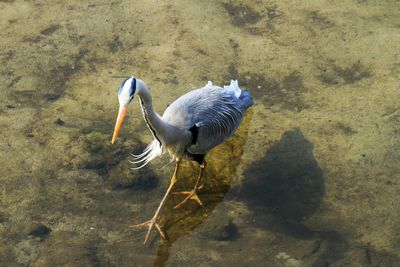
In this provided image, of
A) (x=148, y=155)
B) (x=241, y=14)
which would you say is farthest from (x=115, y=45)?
(x=148, y=155)

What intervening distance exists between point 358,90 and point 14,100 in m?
3.35

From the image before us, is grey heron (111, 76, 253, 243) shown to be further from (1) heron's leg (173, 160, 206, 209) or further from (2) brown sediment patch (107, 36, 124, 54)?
(2) brown sediment patch (107, 36, 124, 54)

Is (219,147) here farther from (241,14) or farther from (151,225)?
(241,14)

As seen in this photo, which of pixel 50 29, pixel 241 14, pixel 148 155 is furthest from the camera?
pixel 241 14

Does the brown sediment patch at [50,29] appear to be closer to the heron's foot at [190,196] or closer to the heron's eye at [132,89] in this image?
the heron's foot at [190,196]

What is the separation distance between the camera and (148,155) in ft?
16.2

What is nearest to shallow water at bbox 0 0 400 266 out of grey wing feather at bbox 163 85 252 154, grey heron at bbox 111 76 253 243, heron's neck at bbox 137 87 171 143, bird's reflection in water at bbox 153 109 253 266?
bird's reflection in water at bbox 153 109 253 266

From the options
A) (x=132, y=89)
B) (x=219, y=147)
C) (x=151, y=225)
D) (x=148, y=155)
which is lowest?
(x=151, y=225)

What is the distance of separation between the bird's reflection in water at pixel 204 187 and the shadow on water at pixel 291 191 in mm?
210

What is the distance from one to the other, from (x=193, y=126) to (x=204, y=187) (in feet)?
2.21

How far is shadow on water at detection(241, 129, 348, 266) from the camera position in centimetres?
464

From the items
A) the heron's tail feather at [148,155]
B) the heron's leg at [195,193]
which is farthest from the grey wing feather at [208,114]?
the heron's tail feather at [148,155]

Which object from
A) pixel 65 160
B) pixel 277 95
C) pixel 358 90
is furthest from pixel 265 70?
pixel 65 160

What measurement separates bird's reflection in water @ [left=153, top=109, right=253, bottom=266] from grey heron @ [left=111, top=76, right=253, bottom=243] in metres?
0.07
